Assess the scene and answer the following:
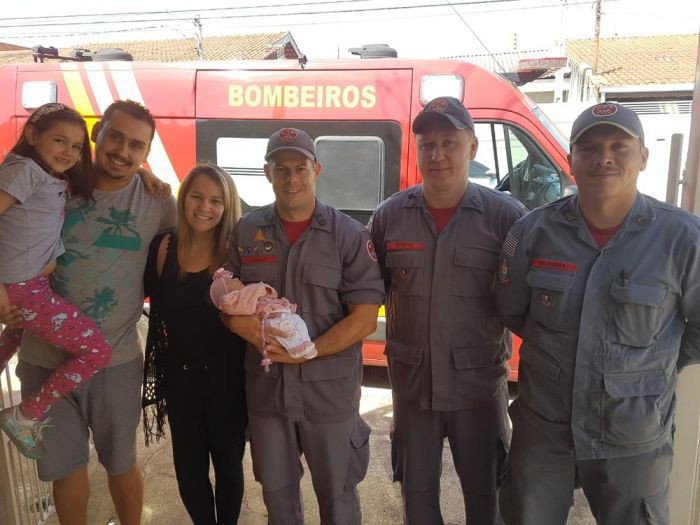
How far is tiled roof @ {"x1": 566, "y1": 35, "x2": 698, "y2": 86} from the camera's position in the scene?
1997cm

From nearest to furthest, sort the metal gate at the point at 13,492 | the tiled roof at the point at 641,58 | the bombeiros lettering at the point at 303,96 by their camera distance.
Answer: the metal gate at the point at 13,492, the bombeiros lettering at the point at 303,96, the tiled roof at the point at 641,58

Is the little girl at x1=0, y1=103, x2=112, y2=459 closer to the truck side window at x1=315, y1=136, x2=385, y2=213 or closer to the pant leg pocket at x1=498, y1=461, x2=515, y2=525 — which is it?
the pant leg pocket at x1=498, y1=461, x2=515, y2=525

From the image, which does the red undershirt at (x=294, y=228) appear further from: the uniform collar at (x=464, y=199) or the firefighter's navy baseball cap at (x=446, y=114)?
the firefighter's navy baseball cap at (x=446, y=114)

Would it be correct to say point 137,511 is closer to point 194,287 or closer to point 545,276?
point 194,287

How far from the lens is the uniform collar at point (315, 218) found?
79.5 inches

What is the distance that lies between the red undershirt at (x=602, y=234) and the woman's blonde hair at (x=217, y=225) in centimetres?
134

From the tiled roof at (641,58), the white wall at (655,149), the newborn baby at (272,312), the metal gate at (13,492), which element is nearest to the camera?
the newborn baby at (272,312)

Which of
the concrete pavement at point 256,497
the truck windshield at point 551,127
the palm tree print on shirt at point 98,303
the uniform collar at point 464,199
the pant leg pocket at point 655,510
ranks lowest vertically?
the concrete pavement at point 256,497

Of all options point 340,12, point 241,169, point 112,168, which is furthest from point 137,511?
point 340,12

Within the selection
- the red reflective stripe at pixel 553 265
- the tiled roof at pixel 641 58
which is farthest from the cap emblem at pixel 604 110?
the tiled roof at pixel 641 58

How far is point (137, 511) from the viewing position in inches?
90.2

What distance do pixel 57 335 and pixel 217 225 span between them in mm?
720

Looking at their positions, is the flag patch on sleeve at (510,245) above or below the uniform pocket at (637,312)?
above

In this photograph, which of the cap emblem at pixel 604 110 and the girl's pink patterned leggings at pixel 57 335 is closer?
the cap emblem at pixel 604 110
